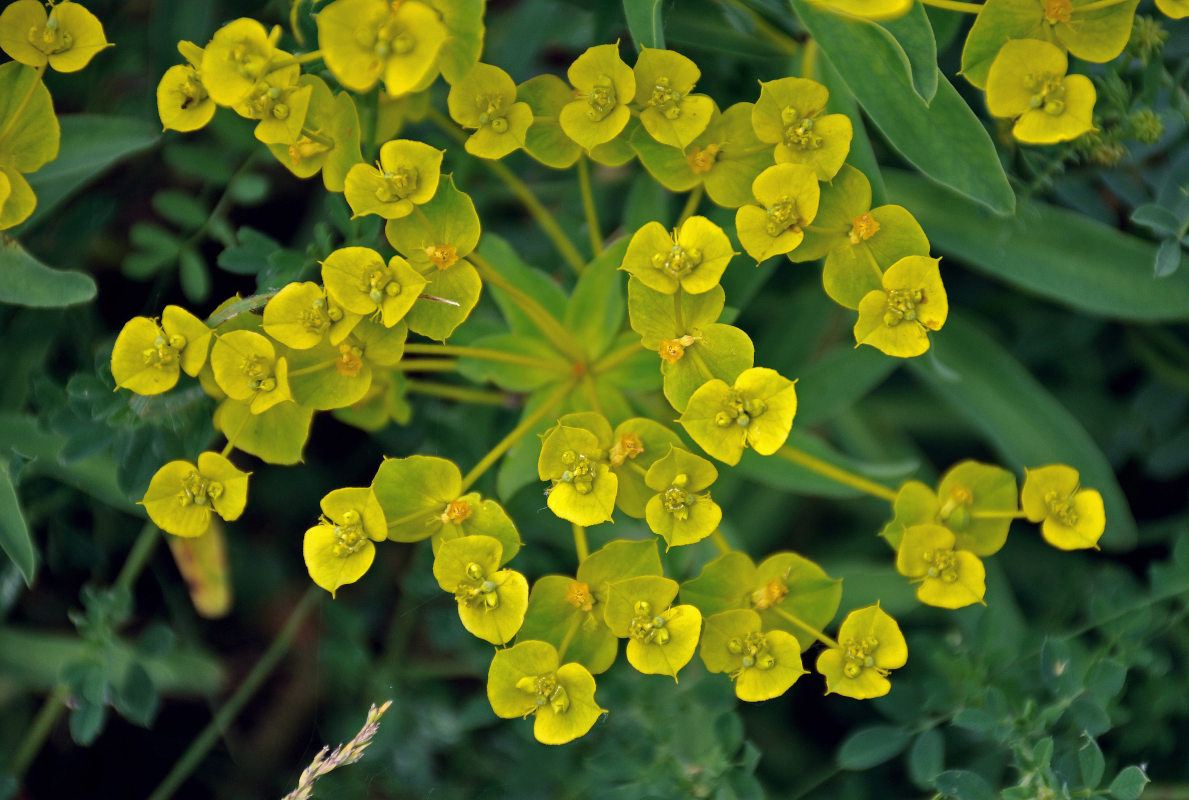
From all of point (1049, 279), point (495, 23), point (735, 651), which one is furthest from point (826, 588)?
point (495, 23)

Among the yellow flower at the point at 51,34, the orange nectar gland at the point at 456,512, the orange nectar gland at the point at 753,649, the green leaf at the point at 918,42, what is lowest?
the orange nectar gland at the point at 753,649

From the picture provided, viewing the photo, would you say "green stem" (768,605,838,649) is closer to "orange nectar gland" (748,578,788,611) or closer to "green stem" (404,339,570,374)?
"orange nectar gland" (748,578,788,611)

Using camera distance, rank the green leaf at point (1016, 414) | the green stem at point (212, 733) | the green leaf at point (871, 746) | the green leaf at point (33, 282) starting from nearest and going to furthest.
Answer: the green leaf at point (33, 282) → the green leaf at point (871, 746) → the green leaf at point (1016, 414) → the green stem at point (212, 733)

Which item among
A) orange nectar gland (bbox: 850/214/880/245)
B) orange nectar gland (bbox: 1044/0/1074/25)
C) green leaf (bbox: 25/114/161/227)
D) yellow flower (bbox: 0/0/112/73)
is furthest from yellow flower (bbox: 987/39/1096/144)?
green leaf (bbox: 25/114/161/227)

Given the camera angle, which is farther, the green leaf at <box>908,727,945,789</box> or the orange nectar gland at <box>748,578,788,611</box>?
the green leaf at <box>908,727,945,789</box>

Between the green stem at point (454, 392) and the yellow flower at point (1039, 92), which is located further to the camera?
the green stem at point (454, 392)

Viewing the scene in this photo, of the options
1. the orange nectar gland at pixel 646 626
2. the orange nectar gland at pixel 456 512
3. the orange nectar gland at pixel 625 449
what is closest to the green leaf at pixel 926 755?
the orange nectar gland at pixel 646 626

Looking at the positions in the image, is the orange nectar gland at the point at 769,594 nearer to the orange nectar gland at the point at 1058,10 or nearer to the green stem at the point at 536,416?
the green stem at the point at 536,416
